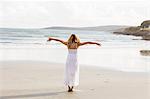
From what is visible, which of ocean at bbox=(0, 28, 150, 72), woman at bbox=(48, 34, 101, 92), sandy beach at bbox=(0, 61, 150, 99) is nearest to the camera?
sandy beach at bbox=(0, 61, 150, 99)

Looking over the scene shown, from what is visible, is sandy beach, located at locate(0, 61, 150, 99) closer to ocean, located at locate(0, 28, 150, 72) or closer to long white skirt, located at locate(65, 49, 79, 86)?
long white skirt, located at locate(65, 49, 79, 86)

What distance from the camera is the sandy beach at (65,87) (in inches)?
349

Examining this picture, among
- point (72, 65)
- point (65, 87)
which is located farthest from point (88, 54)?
point (72, 65)

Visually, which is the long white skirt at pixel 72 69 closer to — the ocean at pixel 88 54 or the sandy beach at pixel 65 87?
the sandy beach at pixel 65 87

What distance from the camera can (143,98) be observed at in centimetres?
873

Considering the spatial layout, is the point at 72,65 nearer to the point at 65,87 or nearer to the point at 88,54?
the point at 65,87

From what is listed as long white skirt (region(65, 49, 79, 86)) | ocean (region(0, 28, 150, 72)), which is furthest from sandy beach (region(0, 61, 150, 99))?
ocean (region(0, 28, 150, 72))

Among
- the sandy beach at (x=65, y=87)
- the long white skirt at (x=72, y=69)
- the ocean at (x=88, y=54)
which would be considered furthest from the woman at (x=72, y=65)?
the ocean at (x=88, y=54)

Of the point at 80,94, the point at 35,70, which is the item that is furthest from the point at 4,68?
the point at 80,94

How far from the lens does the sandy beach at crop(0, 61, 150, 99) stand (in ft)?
29.1

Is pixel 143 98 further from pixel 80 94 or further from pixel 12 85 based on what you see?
pixel 12 85

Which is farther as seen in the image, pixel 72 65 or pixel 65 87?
pixel 65 87

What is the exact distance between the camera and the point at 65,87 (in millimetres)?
10023

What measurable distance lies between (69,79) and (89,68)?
202 inches
